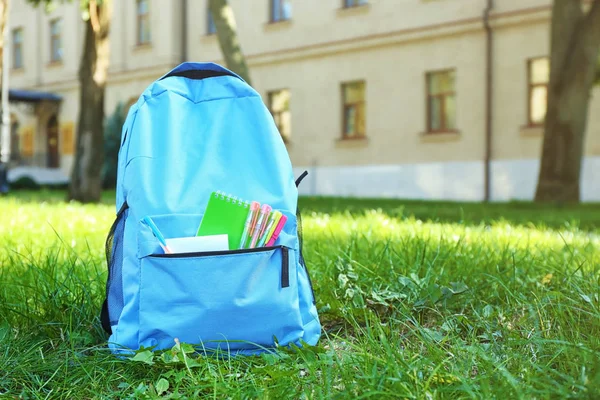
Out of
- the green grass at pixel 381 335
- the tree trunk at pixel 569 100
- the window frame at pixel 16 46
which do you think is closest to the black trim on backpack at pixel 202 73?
the green grass at pixel 381 335

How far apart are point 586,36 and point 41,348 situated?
1127cm

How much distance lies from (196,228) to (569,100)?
35.2ft

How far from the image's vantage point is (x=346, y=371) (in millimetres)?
2158

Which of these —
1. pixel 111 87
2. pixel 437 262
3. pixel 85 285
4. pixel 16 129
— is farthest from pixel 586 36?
pixel 16 129

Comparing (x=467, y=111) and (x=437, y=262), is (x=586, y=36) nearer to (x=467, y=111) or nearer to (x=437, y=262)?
(x=467, y=111)

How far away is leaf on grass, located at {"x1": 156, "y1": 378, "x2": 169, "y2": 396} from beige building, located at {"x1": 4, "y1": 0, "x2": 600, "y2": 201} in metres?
15.0

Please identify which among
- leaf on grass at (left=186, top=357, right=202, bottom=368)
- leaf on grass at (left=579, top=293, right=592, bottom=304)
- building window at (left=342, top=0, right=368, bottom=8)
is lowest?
leaf on grass at (left=186, top=357, right=202, bottom=368)

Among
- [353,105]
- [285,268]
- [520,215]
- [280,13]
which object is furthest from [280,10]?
[285,268]

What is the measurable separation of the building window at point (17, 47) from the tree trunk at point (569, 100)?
2399 cm

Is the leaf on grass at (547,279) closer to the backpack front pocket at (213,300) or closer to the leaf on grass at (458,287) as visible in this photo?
the leaf on grass at (458,287)

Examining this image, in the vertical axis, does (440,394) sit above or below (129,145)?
below

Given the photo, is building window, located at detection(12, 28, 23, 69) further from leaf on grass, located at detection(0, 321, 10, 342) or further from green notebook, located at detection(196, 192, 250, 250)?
green notebook, located at detection(196, 192, 250, 250)

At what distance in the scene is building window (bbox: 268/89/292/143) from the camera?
69.0ft

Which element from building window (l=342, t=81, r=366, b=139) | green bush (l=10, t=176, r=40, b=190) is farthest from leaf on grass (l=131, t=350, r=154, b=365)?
green bush (l=10, t=176, r=40, b=190)
